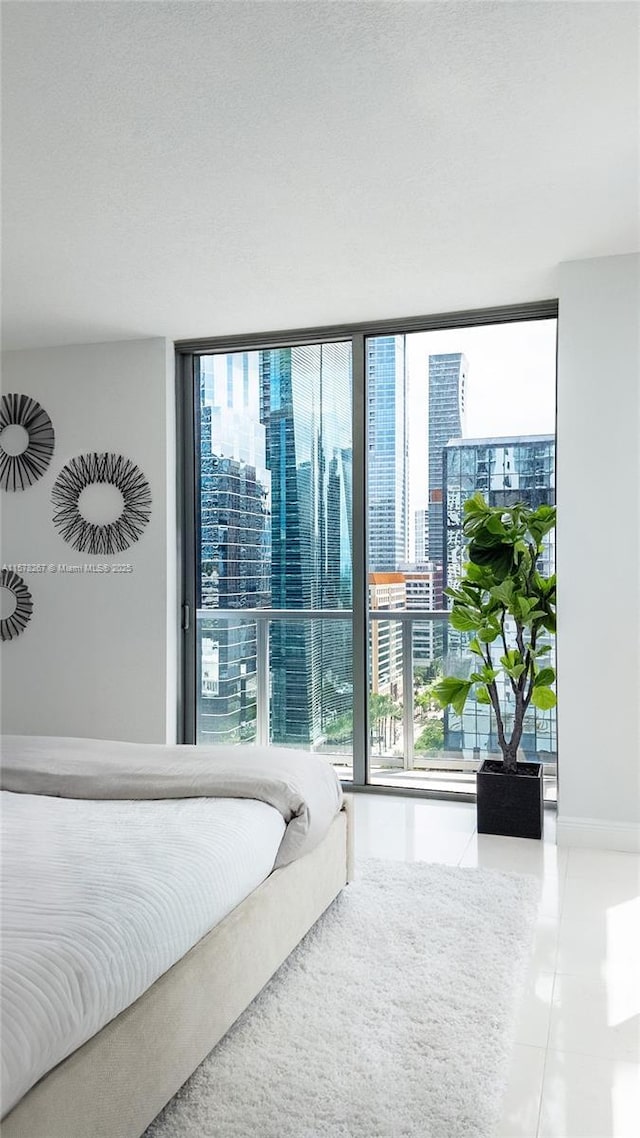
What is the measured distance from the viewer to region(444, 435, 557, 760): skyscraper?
4363mm

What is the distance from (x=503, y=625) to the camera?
4.06m

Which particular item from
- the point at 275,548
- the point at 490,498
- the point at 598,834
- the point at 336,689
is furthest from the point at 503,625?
the point at 275,548

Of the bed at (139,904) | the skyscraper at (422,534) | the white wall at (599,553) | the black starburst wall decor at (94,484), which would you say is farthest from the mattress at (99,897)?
the black starburst wall decor at (94,484)

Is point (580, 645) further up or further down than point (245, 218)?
further down

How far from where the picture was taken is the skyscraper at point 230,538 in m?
4.98

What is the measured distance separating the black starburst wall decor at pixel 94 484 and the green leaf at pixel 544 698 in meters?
2.43

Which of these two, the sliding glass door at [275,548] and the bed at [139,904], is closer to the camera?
the bed at [139,904]

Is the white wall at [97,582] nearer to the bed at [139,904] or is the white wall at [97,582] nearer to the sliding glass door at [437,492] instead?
the sliding glass door at [437,492]

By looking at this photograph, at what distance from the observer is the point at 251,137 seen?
2.68 m

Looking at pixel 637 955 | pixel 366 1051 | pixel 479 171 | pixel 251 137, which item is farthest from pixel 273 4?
pixel 637 955

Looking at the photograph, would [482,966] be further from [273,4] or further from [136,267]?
[136,267]

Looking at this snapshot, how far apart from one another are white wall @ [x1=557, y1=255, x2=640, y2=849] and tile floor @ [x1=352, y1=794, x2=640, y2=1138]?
29cm

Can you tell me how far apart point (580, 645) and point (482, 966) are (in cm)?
166

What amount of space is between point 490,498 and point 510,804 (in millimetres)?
1586
